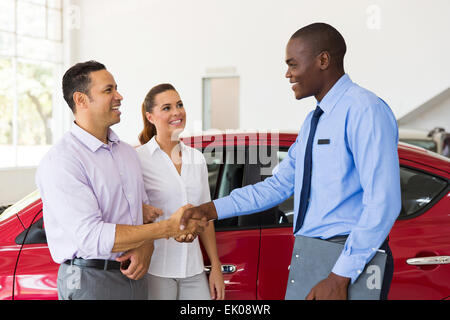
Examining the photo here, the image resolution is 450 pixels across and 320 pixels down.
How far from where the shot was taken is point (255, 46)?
9711 mm

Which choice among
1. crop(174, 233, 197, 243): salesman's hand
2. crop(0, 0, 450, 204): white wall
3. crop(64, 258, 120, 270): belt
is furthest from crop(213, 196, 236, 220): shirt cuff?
crop(0, 0, 450, 204): white wall

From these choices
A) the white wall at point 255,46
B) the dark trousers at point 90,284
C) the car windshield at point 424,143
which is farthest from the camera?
the white wall at point 255,46

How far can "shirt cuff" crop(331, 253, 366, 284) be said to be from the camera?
1308 mm

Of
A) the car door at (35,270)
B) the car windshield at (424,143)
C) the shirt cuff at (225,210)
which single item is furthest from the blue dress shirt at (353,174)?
the car windshield at (424,143)

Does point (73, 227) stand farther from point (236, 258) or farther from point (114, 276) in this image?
point (236, 258)

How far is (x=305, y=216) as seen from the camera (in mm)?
1525

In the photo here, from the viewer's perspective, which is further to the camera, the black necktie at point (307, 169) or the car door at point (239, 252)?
the car door at point (239, 252)

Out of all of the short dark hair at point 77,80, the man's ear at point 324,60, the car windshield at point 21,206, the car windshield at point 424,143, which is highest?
the man's ear at point 324,60

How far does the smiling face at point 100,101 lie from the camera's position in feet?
5.45

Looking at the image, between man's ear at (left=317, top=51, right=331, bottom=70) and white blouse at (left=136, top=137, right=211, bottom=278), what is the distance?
A: 0.78m

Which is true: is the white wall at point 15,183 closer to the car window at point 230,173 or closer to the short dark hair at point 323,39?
the car window at point 230,173

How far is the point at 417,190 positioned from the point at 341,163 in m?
0.91

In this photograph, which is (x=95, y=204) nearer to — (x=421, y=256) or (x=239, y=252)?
(x=239, y=252)
